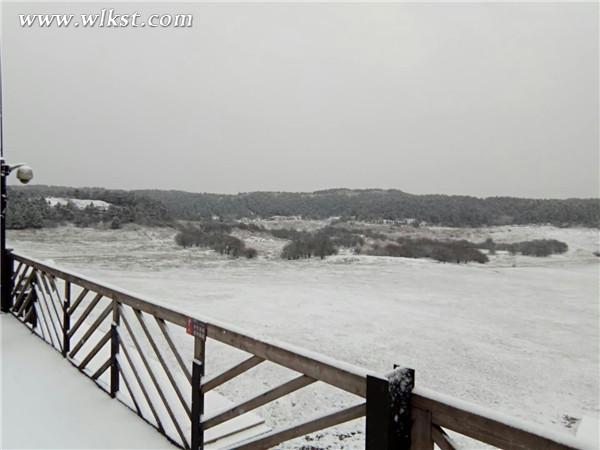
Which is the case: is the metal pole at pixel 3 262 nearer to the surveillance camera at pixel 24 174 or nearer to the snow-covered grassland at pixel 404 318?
the surveillance camera at pixel 24 174

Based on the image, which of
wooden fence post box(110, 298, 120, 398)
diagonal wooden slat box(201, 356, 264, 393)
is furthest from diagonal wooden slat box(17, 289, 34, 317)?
diagonal wooden slat box(201, 356, 264, 393)

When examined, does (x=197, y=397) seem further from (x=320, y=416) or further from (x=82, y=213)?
(x=82, y=213)

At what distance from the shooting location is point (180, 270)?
17703 mm

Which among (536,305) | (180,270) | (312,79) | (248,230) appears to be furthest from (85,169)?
(536,305)

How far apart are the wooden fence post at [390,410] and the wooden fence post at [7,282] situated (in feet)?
19.3

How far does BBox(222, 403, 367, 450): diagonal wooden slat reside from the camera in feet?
5.24

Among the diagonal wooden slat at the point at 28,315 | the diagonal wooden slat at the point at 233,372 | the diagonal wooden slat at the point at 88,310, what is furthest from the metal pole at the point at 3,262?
the diagonal wooden slat at the point at 233,372

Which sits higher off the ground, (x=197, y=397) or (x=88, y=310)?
(x=88, y=310)

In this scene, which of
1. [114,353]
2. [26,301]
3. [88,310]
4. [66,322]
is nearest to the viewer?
[114,353]

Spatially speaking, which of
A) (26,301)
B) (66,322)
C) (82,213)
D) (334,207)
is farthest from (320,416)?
(334,207)

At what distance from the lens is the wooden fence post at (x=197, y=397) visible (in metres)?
2.43

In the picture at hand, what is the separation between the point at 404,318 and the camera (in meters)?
10.1

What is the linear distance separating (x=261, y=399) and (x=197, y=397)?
0.58 meters

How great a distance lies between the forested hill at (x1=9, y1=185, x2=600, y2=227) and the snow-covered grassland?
72.5 ft
